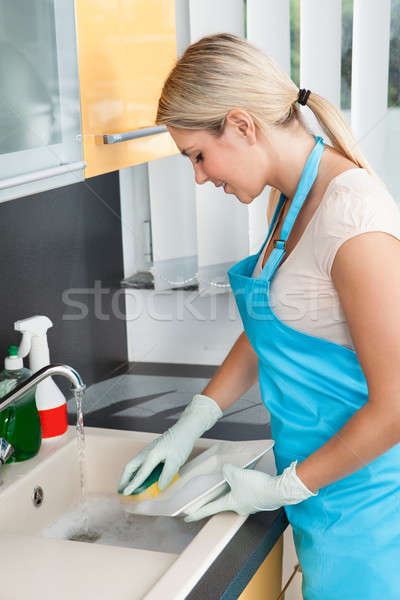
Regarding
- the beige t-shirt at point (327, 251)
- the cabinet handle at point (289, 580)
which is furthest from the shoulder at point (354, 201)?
the cabinet handle at point (289, 580)

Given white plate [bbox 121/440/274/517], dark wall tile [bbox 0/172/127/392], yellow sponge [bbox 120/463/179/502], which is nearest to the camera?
white plate [bbox 121/440/274/517]

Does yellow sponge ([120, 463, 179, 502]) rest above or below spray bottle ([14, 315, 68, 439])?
below

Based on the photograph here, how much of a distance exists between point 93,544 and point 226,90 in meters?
0.68

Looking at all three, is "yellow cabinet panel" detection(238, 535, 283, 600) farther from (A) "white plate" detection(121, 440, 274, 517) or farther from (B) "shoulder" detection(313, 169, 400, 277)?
(B) "shoulder" detection(313, 169, 400, 277)

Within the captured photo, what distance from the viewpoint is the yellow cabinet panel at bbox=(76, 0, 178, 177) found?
1.28 m

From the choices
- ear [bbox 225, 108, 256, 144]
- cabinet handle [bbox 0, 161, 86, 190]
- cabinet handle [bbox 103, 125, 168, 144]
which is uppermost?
ear [bbox 225, 108, 256, 144]

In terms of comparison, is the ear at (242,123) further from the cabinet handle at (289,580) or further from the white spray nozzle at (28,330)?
the cabinet handle at (289,580)

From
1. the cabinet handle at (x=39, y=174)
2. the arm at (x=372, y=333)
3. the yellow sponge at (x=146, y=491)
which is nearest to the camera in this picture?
the arm at (x=372, y=333)

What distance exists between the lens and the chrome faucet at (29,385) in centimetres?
117

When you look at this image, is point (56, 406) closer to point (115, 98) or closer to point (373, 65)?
point (115, 98)

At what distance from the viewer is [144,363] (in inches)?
85.4

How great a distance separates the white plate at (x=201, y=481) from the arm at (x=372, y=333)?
0.24m

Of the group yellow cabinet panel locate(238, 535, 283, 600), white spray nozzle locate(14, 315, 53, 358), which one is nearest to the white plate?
yellow cabinet panel locate(238, 535, 283, 600)

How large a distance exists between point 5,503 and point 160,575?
1.25 feet
